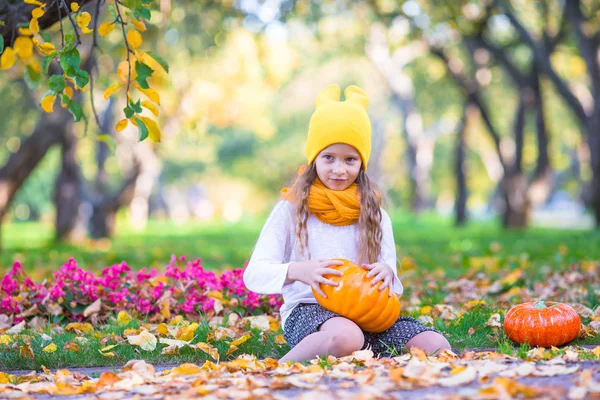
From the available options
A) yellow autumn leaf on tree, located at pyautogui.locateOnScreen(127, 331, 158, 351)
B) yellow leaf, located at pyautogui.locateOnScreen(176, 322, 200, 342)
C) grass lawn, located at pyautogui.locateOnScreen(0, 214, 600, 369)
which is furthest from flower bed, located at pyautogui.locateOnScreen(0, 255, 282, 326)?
yellow autumn leaf on tree, located at pyautogui.locateOnScreen(127, 331, 158, 351)

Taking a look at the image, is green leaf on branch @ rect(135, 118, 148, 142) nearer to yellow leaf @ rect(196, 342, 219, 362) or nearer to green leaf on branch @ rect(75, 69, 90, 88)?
green leaf on branch @ rect(75, 69, 90, 88)

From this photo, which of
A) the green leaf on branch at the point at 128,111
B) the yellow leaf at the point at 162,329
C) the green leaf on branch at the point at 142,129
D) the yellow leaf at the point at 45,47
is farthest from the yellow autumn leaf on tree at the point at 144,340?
the yellow leaf at the point at 45,47

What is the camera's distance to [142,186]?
18531mm

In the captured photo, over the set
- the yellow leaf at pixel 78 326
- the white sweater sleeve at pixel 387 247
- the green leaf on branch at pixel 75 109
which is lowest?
the yellow leaf at pixel 78 326

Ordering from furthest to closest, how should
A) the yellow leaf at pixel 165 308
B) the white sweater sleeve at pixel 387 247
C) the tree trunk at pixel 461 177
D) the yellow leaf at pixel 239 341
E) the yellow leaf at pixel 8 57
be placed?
the tree trunk at pixel 461 177, the yellow leaf at pixel 165 308, the yellow leaf at pixel 8 57, the yellow leaf at pixel 239 341, the white sweater sleeve at pixel 387 247

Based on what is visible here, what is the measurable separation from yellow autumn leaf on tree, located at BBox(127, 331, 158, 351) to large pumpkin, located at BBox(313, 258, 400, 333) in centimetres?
115

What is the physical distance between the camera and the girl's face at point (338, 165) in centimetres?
393

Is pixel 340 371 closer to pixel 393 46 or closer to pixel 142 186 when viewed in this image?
pixel 393 46

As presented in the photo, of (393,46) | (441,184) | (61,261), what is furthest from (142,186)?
(441,184)

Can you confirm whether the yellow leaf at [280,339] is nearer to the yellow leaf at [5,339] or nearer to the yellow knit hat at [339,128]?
the yellow knit hat at [339,128]

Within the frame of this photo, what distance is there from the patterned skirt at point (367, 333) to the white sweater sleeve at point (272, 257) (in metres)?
0.24

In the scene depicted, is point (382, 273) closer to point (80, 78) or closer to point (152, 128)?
point (152, 128)

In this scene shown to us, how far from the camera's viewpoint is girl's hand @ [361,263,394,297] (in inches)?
143

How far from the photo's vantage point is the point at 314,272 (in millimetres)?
3600
